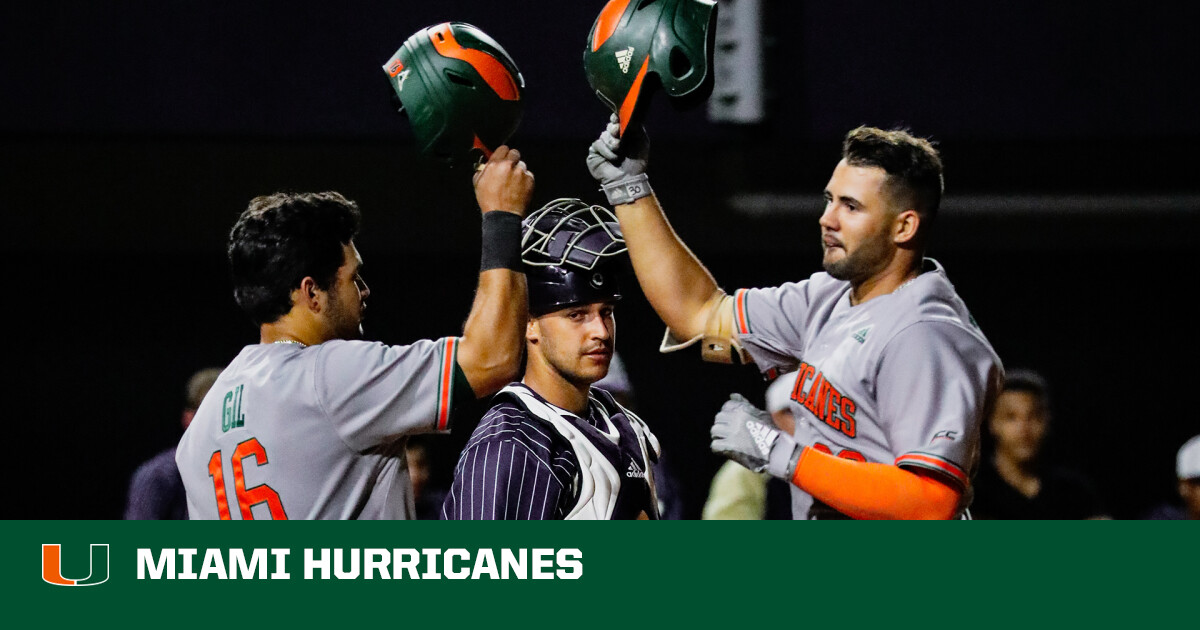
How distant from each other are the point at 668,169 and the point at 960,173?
59.3 inches

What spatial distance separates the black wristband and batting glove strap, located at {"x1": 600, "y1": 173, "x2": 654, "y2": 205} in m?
0.44

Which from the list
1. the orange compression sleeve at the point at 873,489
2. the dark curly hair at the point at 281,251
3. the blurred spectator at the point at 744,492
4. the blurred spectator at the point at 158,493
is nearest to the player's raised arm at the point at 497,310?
the dark curly hair at the point at 281,251

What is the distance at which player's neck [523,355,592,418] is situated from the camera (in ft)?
11.2

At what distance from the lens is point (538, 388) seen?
3445 millimetres

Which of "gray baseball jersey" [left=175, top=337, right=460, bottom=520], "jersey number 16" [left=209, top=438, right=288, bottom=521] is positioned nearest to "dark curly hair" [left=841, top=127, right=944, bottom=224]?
"gray baseball jersey" [left=175, top=337, right=460, bottom=520]

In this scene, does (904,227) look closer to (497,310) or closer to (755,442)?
(755,442)

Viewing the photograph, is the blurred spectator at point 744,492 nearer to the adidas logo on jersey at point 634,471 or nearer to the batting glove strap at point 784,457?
the adidas logo on jersey at point 634,471

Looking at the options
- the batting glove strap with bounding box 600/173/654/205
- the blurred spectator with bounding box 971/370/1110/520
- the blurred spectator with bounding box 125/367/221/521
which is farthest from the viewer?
the blurred spectator with bounding box 971/370/1110/520

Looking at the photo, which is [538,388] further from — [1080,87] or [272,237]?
[1080,87]

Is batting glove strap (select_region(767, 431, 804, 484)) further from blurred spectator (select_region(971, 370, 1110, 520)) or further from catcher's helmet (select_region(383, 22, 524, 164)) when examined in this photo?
blurred spectator (select_region(971, 370, 1110, 520))

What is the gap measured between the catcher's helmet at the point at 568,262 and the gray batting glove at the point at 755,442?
42cm

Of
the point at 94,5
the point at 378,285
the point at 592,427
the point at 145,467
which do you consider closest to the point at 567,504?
the point at 592,427

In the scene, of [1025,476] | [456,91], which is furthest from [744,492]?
[456,91]

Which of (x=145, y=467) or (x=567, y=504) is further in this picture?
(x=145, y=467)
